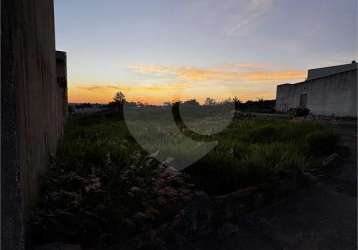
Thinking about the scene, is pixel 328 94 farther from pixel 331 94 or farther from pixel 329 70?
pixel 329 70

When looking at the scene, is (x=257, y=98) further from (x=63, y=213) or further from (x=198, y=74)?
(x=63, y=213)

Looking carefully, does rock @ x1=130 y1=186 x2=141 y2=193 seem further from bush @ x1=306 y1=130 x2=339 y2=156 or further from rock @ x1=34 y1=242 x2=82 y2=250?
bush @ x1=306 y1=130 x2=339 y2=156

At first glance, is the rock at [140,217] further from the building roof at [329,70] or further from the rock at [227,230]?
the building roof at [329,70]

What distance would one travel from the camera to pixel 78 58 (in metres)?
7.26

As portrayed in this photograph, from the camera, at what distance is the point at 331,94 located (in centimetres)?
1972

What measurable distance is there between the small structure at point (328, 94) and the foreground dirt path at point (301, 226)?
15.9m

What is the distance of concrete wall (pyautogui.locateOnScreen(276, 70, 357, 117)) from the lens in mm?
17500

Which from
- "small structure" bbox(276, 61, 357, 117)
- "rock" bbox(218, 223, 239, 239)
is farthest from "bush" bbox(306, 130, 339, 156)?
"small structure" bbox(276, 61, 357, 117)

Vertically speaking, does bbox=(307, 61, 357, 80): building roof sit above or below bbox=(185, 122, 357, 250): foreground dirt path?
above

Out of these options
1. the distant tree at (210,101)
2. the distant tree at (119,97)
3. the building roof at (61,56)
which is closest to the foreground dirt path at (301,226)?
the building roof at (61,56)

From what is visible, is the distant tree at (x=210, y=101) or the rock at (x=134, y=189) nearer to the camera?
the rock at (x=134, y=189)

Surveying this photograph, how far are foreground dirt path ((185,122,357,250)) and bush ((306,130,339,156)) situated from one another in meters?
1.96

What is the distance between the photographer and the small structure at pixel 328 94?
693 inches

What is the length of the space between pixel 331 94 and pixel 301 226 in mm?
19519
